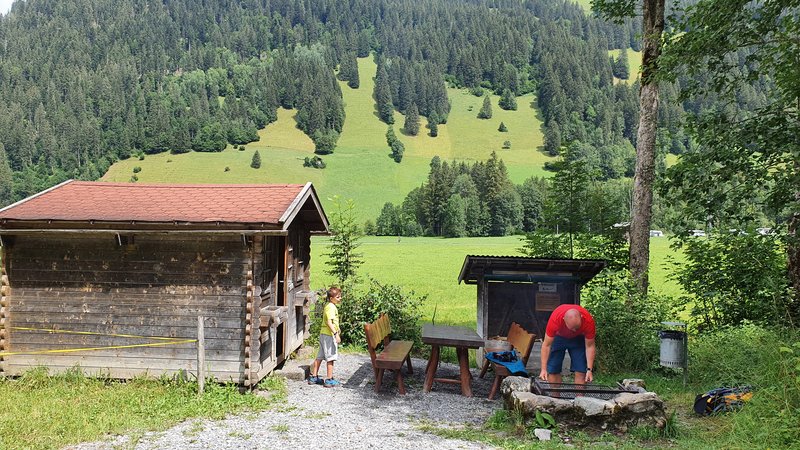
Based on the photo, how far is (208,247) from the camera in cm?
981

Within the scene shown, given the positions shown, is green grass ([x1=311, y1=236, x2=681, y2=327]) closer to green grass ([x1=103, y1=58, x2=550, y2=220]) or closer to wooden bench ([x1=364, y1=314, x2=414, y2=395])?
wooden bench ([x1=364, y1=314, x2=414, y2=395])

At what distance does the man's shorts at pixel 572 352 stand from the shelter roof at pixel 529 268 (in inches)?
125

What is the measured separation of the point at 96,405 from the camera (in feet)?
27.5

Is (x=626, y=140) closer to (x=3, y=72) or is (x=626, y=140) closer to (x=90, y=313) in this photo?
(x=90, y=313)

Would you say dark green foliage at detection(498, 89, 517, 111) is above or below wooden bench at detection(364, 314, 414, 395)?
above

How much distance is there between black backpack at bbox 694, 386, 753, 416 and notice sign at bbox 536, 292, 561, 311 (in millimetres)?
4133

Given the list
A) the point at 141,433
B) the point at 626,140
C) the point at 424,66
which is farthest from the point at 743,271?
the point at 424,66

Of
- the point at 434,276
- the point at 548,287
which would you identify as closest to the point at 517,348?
the point at 548,287

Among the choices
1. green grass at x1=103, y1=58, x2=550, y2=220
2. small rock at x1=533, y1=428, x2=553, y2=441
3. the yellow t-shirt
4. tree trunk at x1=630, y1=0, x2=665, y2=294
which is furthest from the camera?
green grass at x1=103, y1=58, x2=550, y2=220

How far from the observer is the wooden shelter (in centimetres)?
1146

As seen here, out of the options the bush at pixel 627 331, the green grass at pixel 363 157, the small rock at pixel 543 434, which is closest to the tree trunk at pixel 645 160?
the bush at pixel 627 331

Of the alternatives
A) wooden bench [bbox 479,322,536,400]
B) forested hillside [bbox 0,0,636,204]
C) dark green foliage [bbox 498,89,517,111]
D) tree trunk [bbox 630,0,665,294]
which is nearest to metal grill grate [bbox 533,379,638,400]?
Result: wooden bench [bbox 479,322,536,400]

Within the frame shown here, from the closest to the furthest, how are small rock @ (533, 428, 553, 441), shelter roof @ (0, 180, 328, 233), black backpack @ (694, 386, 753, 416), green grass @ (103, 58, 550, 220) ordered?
small rock @ (533, 428, 553, 441)
black backpack @ (694, 386, 753, 416)
shelter roof @ (0, 180, 328, 233)
green grass @ (103, 58, 550, 220)

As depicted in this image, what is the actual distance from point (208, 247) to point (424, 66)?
190 meters
